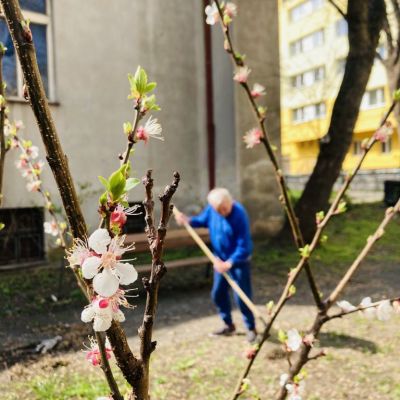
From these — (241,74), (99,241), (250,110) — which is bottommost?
(99,241)

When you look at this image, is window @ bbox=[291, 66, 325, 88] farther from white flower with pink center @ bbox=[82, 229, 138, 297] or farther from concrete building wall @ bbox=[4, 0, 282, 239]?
white flower with pink center @ bbox=[82, 229, 138, 297]

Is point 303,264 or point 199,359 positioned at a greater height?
point 303,264

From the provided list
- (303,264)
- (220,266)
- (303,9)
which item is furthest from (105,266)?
(303,9)

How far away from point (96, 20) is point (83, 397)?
250 inches

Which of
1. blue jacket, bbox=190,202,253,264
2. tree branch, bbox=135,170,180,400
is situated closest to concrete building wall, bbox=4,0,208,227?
blue jacket, bbox=190,202,253,264

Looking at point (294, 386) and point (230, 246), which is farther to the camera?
point (230, 246)

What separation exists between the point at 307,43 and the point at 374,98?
802 centimetres

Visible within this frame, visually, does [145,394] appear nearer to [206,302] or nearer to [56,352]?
[56,352]

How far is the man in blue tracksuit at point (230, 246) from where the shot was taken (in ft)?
15.3

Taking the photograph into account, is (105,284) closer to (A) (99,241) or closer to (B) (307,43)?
(A) (99,241)

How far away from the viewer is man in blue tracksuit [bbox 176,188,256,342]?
4.68 m

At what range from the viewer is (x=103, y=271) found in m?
0.78

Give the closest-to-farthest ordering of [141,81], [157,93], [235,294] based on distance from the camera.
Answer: [141,81]
[235,294]
[157,93]

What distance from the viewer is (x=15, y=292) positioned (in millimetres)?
6562
